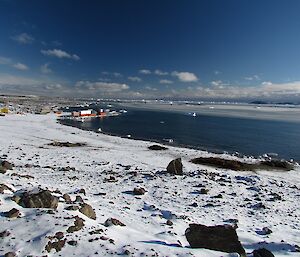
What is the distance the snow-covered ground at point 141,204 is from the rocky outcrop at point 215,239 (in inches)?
23.3

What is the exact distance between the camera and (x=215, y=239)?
12156 mm

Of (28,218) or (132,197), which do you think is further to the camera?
(132,197)

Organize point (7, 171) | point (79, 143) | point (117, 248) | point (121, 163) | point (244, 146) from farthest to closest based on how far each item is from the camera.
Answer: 1. point (244, 146)
2. point (79, 143)
3. point (121, 163)
4. point (7, 171)
5. point (117, 248)

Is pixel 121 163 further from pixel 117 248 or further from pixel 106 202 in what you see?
pixel 117 248

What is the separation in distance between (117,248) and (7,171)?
17.0m

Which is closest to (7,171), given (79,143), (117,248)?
(117,248)

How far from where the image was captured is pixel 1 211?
13.2 metres

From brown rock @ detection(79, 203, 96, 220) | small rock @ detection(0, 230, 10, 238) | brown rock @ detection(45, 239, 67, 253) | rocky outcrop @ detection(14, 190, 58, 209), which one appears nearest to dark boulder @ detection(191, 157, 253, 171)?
brown rock @ detection(79, 203, 96, 220)

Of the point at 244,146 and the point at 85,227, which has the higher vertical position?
the point at 85,227

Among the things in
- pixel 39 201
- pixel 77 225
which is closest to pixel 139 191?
pixel 39 201

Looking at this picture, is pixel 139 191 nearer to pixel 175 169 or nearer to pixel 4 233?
pixel 175 169

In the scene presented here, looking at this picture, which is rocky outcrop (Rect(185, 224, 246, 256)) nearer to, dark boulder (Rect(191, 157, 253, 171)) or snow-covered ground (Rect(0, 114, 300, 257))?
snow-covered ground (Rect(0, 114, 300, 257))

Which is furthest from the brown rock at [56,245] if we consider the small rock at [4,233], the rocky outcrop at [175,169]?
the rocky outcrop at [175,169]

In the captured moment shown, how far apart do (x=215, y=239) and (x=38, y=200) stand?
827cm
